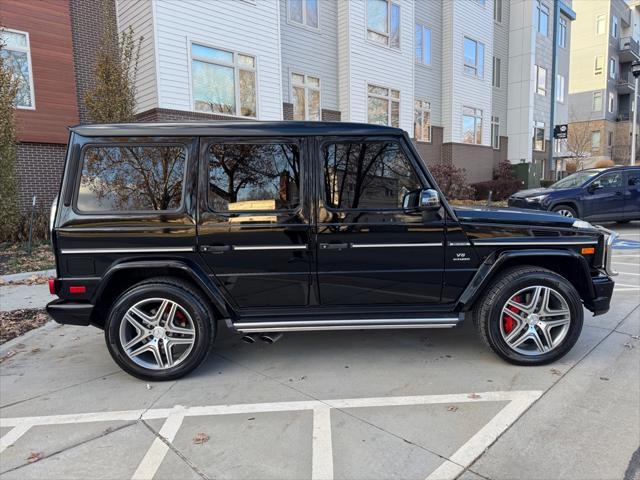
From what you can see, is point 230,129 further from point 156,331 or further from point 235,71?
point 235,71

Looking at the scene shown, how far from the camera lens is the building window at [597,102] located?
4012 centimetres

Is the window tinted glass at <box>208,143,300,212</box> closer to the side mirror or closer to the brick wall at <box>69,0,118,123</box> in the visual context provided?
the side mirror

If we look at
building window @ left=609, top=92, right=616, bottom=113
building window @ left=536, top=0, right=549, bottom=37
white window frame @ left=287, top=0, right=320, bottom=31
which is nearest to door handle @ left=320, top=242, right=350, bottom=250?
white window frame @ left=287, top=0, right=320, bottom=31

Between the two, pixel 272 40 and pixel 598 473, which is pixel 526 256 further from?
pixel 272 40

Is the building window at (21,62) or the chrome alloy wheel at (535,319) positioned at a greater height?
the building window at (21,62)

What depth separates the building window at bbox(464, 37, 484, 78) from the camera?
67.2 feet

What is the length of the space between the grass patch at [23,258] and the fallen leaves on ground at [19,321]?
2334mm

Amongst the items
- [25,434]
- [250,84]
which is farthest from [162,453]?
[250,84]

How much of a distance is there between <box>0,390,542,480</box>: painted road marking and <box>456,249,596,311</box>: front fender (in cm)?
81

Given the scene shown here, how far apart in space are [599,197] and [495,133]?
46.9 ft

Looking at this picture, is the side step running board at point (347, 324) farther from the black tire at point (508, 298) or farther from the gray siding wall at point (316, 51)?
the gray siding wall at point (316, 51)

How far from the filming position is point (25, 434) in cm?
290

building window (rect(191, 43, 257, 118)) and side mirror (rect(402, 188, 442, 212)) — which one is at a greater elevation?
building window (rect(191, 43, 257, 118))

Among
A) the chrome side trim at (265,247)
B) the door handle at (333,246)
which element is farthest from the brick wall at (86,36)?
the door handle at (333,246)
